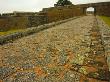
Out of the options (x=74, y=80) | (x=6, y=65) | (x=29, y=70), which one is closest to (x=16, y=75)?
(x=29, y=70)

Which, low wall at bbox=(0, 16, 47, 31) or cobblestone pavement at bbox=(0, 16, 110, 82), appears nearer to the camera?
cobblestone pavement at bbox=(0, 16, 110, 82)

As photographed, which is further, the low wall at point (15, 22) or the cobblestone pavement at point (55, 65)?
the low wall at point (15, 22)

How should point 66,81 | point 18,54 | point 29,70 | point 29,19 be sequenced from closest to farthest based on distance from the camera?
point 66,81 < point 29,70 < point 18,54 < point 29,19

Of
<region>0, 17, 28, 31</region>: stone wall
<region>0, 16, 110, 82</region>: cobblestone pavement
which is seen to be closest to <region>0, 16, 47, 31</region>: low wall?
<region>0, 17, 28, 31</region>: stone wall

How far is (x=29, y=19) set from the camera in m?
25.6

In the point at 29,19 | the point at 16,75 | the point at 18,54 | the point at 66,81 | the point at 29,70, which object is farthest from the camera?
the point at 29,19

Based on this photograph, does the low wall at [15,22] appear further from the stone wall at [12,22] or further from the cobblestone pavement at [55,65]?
the cobblestone pavement at [55,65]

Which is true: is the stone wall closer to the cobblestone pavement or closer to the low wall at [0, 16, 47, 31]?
the low wall at [0, 16, 47, 31]

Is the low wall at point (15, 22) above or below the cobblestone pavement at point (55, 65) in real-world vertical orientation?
below

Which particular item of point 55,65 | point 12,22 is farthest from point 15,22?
point 55,65

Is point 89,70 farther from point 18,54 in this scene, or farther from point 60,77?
point 18,54

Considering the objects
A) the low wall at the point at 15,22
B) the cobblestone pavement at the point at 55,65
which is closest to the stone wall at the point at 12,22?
the low wall at the point at 15,22

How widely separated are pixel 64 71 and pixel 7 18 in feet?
77.0

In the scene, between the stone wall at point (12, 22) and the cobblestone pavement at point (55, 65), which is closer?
the cobblestone pavement at point (55, 65)
